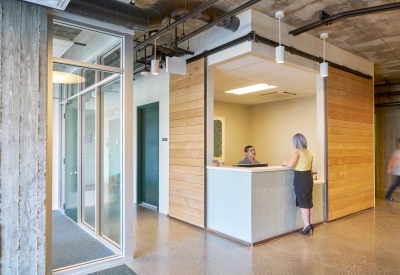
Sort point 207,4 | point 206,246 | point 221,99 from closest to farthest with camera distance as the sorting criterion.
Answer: point 207,4 → point 206,246 → point 221,99

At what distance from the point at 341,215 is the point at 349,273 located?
8.44 ft

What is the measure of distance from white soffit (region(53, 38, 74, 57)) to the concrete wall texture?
41 centimetres

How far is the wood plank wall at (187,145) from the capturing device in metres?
4.78

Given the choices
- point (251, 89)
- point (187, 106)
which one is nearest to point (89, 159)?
point (187, 106)

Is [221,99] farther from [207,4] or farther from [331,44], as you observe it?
[207,4]

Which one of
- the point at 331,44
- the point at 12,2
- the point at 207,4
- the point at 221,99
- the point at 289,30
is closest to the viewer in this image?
the point at 12,2

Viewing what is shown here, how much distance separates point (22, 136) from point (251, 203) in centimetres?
283

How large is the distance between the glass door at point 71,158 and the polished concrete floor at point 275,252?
3.95 feet

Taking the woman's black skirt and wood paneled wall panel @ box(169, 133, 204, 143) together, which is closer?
the woman's black skirt

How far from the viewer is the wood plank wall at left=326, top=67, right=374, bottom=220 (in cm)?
537

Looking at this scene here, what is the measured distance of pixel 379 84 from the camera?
8125 millimetres

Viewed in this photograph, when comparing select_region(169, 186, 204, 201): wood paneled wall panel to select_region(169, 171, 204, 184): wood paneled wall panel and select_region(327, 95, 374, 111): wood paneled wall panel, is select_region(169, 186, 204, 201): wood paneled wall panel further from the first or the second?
select_region(327, 95, 374, 111): wood paneled wall panel

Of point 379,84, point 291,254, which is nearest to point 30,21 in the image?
point 291,254

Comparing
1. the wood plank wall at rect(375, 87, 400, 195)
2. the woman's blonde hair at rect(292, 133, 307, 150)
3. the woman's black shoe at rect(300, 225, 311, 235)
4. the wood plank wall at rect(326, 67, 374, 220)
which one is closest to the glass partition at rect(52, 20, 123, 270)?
the woman's blonde hair at rect(292, 133, 307, 150)
